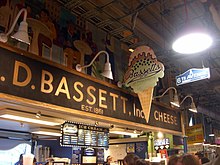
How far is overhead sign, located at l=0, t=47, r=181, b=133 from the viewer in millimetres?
2949

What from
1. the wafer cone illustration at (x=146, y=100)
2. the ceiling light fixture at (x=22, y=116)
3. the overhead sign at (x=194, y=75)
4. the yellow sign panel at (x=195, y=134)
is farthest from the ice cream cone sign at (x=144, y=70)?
the yellow sign panel at (x=195, y=134)

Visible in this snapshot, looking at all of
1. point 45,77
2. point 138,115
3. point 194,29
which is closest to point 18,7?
point 45,77

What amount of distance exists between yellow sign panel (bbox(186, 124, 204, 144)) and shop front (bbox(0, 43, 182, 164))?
1895 millimetres

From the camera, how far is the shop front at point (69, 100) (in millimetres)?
2973

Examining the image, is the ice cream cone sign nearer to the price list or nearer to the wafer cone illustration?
the wafer cone illustration

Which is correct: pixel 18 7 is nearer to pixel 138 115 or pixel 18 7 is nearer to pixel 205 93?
pixel 138 115

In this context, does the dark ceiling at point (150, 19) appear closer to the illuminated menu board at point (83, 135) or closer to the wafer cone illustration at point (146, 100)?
the wafer cone illustration at point (146, 100)

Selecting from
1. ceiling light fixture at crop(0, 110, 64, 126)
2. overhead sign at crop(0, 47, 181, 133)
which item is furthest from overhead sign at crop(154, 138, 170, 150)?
ceiling light fixture at crop(0, 110, 64, 126)

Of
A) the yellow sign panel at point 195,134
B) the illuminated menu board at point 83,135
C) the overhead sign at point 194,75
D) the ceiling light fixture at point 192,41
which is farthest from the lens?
the yellow sign panel at point 195,134

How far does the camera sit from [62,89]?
3500mm

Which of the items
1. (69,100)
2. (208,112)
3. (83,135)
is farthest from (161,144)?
(208,112)

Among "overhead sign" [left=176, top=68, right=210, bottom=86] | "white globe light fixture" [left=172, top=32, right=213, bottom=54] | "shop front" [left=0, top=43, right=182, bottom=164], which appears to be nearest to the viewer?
"shop front" [left=0, top=43, right=182, bottom=164]

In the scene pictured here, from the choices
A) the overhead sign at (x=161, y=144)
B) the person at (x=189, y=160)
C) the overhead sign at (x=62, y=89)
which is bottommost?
the person at (x=189, y=160)

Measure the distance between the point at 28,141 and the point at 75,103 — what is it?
632cm
